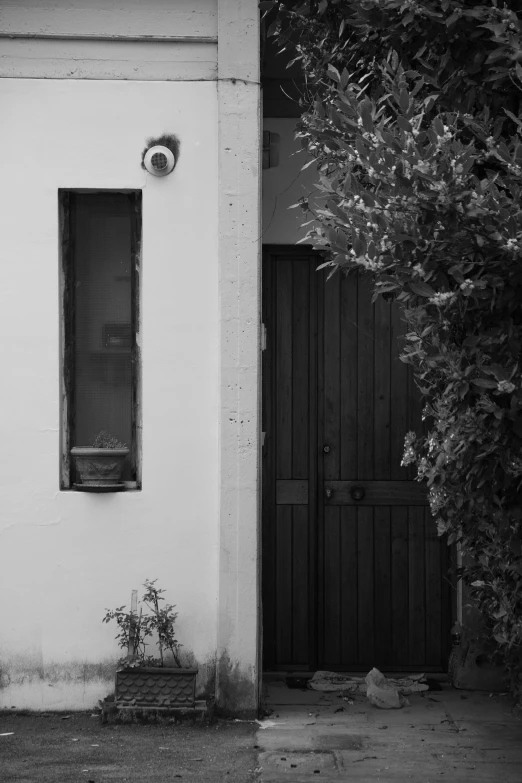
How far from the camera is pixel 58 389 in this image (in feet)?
18.4

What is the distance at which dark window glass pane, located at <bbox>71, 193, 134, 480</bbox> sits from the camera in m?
5.77

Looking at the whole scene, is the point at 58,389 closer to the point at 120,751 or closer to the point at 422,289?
the point at 120,751

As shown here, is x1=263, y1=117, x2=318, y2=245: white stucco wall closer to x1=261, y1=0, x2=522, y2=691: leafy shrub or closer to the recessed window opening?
the recessed window opening

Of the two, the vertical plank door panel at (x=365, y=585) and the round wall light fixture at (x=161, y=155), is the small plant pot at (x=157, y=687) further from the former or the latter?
the round wall light fixture at (x=161, y=155)

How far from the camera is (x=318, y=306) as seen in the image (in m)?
6.55

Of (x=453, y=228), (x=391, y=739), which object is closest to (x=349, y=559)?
(x=391, y=739)

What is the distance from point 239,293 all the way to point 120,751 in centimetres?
252

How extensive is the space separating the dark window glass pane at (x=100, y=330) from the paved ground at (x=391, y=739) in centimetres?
173

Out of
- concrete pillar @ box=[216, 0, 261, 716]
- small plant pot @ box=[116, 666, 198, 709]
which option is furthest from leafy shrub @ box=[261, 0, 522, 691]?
small plant pot @ box=[116, 666, 198, 709]

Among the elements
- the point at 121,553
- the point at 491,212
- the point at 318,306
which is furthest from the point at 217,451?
the point at 491,212

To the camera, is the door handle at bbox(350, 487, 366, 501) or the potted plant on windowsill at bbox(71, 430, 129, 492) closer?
the potted plant on windowsill at bbox(71, 430, 129, 492)

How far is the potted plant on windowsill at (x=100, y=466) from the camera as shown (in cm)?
557

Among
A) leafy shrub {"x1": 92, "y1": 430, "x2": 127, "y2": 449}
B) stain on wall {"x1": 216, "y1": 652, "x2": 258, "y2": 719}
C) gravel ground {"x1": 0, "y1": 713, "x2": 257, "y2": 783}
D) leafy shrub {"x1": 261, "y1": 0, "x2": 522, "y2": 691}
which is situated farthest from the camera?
leafy shrub {"x1": 92, "y1": 430, "x2": 127, "y2": 449}

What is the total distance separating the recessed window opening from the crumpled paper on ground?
184 centimetres
